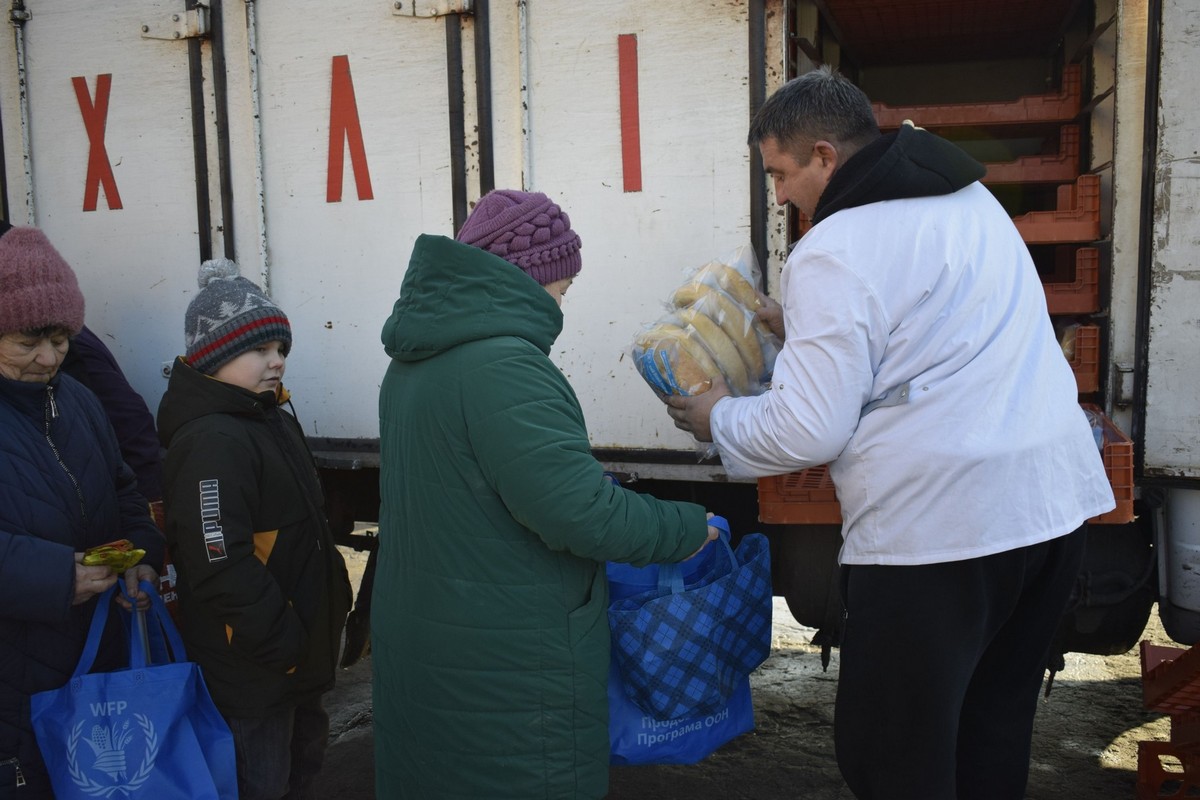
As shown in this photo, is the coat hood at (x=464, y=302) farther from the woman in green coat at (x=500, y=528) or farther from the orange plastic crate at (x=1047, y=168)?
the orange plastic crate at (x=1047, y=168)

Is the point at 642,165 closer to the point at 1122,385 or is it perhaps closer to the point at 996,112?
the point at 996,112

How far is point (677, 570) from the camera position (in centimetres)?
201

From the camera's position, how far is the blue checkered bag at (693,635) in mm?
1884

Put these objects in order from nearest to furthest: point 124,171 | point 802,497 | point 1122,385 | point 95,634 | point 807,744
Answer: point 95,634, point 802,497, point 1122,385, point 124,171, point 807,744

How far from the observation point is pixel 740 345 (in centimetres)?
227

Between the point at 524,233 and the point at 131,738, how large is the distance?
4.31 feet

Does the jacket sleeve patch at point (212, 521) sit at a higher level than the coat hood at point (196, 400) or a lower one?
lower

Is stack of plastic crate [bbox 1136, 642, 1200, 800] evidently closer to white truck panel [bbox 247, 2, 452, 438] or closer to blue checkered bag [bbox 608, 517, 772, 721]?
blue checkered bag [bbox 608, 517, 772, 721]

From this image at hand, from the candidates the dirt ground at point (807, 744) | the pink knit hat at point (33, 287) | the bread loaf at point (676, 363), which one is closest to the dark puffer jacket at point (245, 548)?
the pink knit hat at point (33, 287)

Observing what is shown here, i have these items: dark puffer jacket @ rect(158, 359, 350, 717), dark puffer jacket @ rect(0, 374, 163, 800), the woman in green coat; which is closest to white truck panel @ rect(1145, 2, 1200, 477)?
the woman in green coat

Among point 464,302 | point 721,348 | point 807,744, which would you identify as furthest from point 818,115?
point 807,744

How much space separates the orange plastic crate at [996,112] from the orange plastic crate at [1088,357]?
2.42 feet

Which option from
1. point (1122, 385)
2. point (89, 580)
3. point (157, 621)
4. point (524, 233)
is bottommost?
point (157, 621)

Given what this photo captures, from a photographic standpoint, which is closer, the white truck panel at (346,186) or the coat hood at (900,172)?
the coat hood at (900,172)
